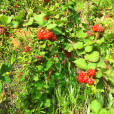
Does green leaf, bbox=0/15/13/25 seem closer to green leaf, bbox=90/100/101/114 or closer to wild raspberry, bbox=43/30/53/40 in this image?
wild raspberry, bbox=43/30/53/40

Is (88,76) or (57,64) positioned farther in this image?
(57,64)

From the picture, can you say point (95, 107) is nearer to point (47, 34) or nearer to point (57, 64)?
point (57, 64)

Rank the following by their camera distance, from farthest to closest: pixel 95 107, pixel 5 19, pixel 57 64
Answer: pixel 57 64 → pixel 95 107 → pixel 5 19

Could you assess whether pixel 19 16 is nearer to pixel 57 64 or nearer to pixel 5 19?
pixel 5 19

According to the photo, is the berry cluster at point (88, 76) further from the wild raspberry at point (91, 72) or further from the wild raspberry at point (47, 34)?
the wild raspberry at point (47, 34)

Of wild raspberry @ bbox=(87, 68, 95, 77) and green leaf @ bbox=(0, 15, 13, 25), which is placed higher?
green leaf @ bbox=(0, 15, 13, 25)

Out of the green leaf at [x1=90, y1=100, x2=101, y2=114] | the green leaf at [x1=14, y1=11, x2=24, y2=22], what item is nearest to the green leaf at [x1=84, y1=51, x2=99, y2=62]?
the green leaf at [x1=90, y1=100, x2=101, y2=114]

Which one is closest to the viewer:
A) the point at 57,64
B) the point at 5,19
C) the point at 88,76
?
the point at 5,19

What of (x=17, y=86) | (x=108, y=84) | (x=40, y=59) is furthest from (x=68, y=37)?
(x=17, y=86)

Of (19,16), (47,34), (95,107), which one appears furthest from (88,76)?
(19,16)

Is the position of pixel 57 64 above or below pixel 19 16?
below

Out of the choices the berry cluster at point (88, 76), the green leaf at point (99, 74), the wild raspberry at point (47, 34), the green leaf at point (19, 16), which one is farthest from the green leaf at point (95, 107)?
the green leaf at point (19, 16)

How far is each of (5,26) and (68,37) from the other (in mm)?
642

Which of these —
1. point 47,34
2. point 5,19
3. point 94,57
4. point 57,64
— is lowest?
point 57,64
